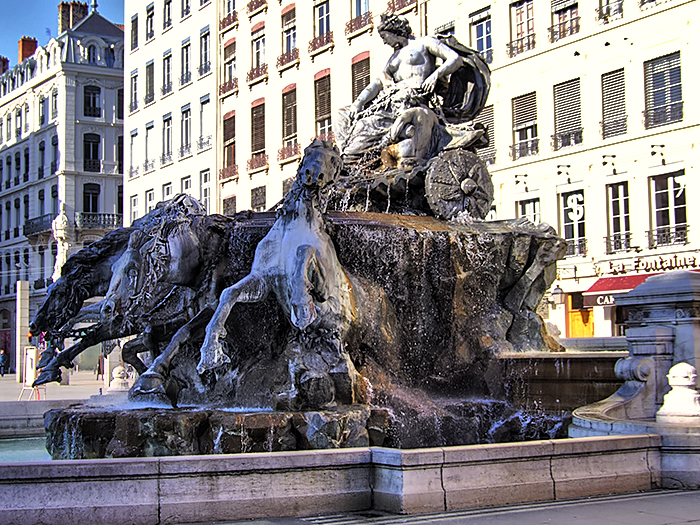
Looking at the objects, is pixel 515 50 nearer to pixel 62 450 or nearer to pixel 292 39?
pixel 292 39

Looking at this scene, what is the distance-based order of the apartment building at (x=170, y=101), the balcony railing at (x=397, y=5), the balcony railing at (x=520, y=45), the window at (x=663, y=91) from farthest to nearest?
1. the apartment building at (x=170, y=101)
2. the balcony railing at (x=397, y=5)
3. the balcony railing at (x=520, y=45)
4. the window at (x=663, y=91)

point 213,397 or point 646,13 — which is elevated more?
point 646,13

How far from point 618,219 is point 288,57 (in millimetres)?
19127

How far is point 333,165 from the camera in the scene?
10.3 m

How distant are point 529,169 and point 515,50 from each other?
4286 mm

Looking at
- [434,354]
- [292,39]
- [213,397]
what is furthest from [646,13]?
[213,397]

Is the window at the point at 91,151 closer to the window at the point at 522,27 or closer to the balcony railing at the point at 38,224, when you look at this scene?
the balcony railing at the point at 38,224

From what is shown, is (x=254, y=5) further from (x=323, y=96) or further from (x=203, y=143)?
(x=323, y=96)

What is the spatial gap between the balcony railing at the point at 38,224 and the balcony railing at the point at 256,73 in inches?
883

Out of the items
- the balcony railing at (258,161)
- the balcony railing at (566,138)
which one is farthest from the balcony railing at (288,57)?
the balcony railing at (566,138)

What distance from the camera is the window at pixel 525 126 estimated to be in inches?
1352

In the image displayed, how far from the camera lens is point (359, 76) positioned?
132ft

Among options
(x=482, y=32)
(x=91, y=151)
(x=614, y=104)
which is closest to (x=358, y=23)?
(x=482, y=32)

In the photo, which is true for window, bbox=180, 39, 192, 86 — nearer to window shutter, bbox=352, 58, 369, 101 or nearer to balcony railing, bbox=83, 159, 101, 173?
window shutter, bbox=352, 58, 369, 101
